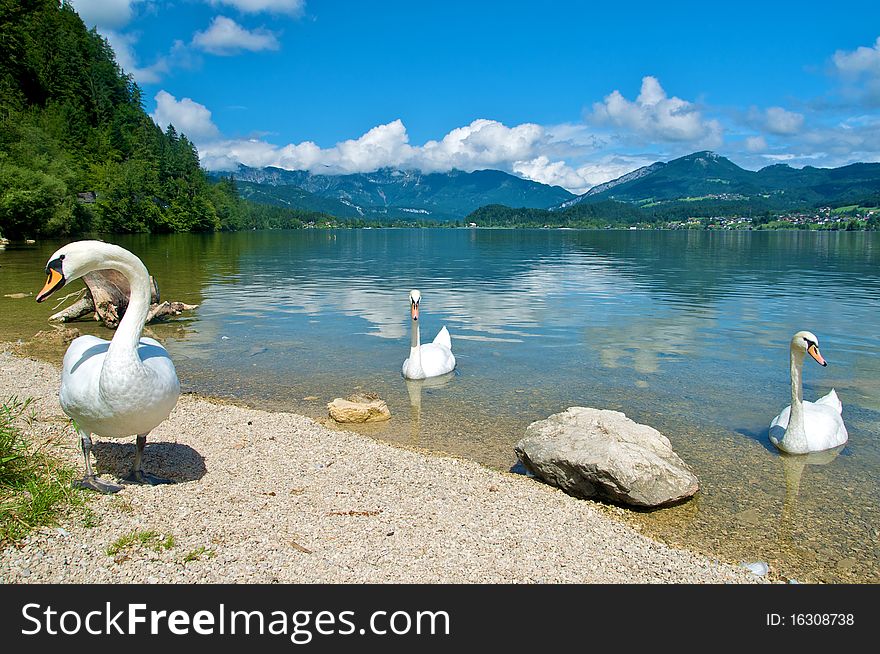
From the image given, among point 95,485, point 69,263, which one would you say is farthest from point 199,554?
point 69,263

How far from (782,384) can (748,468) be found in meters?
6.46

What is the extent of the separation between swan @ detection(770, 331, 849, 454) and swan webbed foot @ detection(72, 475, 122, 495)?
10962 mm

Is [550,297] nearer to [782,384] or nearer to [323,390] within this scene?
[782,384]

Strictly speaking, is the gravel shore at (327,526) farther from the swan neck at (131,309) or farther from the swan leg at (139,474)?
the swan neck at (131,309)

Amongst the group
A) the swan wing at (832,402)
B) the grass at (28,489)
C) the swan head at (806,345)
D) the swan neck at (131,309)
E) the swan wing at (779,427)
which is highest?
the swan neck at (131,309)

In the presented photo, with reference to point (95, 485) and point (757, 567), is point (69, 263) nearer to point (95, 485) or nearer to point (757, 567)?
point (95, 485)

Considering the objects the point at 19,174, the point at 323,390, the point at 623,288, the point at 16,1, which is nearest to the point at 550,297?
the point at 623,288

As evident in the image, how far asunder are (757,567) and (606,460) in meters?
2.27

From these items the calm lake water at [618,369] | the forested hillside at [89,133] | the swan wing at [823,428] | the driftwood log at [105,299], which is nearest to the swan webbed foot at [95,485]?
the calm lake water at [618,369]

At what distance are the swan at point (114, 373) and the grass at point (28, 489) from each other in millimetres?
360

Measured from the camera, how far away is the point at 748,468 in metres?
10.3

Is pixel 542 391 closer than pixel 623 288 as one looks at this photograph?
Yes

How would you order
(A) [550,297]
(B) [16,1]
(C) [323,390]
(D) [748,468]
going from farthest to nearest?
(B) [16,1] < (A) [550,297] < (C) [323,390] < (D) [748,468]

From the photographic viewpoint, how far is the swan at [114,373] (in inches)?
254
